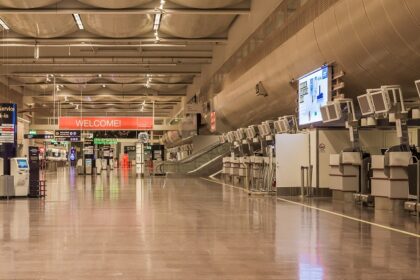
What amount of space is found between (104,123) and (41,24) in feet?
70.3

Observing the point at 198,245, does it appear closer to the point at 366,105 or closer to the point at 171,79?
the point at 366,105

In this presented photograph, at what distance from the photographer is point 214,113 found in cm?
3494

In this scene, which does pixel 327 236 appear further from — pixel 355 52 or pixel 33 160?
pixel 33 160

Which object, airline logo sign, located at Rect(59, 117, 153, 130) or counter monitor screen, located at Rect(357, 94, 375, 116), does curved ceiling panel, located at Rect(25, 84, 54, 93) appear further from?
counter monitor screen, located at Rect(357, 94, 375, 116)

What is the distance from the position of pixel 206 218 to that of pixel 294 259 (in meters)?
4.33

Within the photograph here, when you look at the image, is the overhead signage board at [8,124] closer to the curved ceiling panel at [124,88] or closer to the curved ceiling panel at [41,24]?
the curved ceiling panel at [41,24]

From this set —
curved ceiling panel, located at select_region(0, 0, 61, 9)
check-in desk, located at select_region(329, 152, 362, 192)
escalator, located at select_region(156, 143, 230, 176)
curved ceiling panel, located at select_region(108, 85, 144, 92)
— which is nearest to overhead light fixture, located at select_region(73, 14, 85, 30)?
curved ceiling panel, located at select_region(0, 0, 61, 9)

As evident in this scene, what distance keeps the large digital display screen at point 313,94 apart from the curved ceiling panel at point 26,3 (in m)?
9.89

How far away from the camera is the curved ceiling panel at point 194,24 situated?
85.5 ft

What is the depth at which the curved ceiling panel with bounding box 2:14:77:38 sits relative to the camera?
25.3 meters

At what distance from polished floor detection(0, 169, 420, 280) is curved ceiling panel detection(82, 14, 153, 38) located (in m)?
14.7

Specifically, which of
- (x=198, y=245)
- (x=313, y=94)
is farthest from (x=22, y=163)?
(x=198, y=245)

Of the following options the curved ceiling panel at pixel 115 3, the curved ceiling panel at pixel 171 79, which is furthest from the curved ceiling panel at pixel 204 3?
the curved ceiling panel at pixel 171 79

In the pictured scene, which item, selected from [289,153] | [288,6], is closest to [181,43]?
[288,6]
